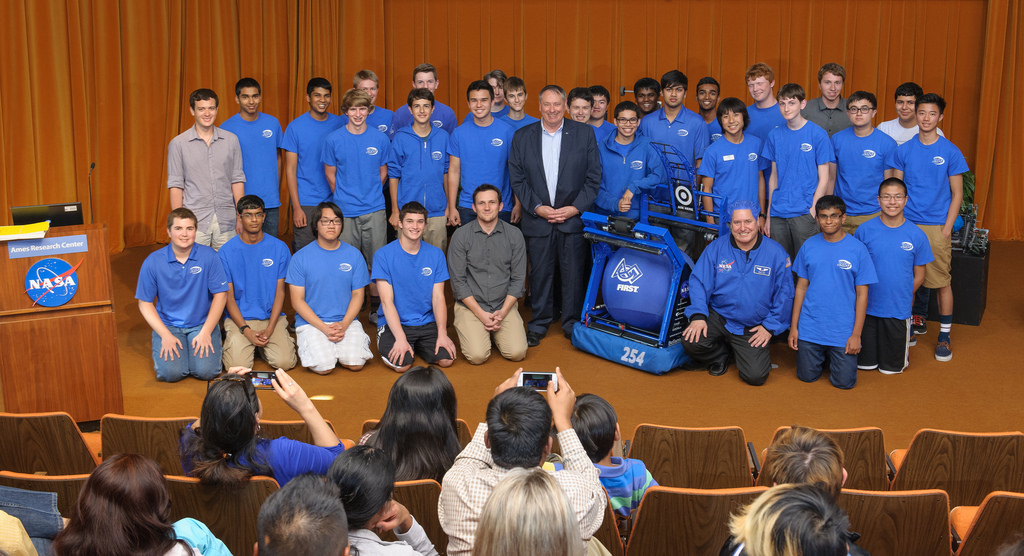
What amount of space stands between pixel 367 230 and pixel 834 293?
10.4 ft

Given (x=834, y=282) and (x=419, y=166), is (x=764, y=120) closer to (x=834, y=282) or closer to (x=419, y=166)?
(x=834, y=282)

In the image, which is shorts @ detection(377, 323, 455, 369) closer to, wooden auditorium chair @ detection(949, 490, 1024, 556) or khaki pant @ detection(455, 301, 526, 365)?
khaki pant @ detection(455, 301, 526, 365)

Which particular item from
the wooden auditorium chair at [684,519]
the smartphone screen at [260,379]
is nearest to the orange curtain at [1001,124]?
the wooden auditorium chair at [684,519]

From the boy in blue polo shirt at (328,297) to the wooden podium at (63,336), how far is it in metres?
1.37

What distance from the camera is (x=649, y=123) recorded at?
679 cm

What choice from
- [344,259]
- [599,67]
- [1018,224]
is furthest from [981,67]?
[344,259]

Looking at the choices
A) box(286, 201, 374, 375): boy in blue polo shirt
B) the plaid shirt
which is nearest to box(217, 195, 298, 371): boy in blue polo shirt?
box(286, 201, 374, 375): boy in blue polo shirt

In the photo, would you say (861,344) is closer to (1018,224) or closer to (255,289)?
(255,289)

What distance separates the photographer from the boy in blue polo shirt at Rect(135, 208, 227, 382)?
213 inches

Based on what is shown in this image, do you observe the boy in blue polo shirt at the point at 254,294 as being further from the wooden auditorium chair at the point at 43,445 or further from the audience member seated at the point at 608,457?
the audience member seated at the point at 608,457

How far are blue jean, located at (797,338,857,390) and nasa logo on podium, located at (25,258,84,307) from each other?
4056 mm

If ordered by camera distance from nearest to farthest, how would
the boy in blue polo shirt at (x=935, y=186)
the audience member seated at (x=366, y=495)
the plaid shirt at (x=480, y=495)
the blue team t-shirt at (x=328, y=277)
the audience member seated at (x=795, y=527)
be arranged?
the audience member seated at (x=795, y=527) < the audience member seated at (x=366, y=495) < the plaid shirt at (x=480, y=495) < the blue team t-shirt at (x=328, y=277) < the boy in blue polo shirt at (x=935, y=186)

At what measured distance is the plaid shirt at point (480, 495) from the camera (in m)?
2.44

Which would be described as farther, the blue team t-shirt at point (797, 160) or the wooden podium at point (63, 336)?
the blue team t-shirt at point (797, 160)
